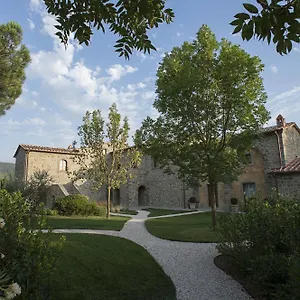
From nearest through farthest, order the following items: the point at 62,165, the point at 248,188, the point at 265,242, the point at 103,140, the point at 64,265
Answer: the point at 265,242
the point at 64,265
the point at 103,140
the point at 248,188
the point at 62,165

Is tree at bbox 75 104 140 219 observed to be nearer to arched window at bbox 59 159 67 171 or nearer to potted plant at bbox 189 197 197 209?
potted plant at bbox 189 197 197 209

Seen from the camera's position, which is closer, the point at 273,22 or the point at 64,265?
the point at 273,22

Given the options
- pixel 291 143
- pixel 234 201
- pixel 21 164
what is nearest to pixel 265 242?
pixel 234 201

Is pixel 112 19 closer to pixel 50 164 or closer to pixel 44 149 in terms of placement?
pixel 44 149

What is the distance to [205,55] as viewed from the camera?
10109 mm

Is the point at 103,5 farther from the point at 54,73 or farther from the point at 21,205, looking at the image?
the point at 54,73

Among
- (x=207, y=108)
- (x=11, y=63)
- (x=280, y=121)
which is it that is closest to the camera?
(x=11, y=63)

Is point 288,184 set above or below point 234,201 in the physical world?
above

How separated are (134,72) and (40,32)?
2103mm

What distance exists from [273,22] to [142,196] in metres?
25.9

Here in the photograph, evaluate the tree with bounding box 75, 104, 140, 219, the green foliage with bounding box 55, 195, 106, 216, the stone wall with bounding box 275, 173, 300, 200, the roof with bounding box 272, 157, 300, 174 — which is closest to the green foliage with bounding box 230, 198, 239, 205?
the stone wall with bounding box 275, 173, 300, 200

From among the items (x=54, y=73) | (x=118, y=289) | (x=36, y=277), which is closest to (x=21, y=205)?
(x=36, y=277)

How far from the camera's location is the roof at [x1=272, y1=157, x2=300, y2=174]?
52.8 feet

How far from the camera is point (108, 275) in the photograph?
5328mm
